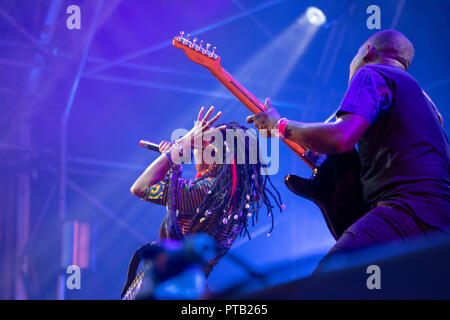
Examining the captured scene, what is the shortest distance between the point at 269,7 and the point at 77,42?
2.58 metres

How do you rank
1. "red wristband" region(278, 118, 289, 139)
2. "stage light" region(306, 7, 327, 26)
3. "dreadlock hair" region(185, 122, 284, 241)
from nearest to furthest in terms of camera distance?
"red wristband" region(278, 118, 289, 139) → "dreadlock hair" region(185, 122, 284, 241) → "stage light" region(306, 7, 327, 26)

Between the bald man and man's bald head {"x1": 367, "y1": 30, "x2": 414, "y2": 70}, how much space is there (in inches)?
6.5

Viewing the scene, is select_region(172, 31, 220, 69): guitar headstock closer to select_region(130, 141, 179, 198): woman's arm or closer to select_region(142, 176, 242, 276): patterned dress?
select_region(130, 141, 179, 198): woman's arm

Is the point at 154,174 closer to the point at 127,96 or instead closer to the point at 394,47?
the point at 394,47

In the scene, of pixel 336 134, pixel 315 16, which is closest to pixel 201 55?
pixel 336 134

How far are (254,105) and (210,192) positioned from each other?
583 millimetres

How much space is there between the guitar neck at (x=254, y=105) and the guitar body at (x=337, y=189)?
17 centimetres

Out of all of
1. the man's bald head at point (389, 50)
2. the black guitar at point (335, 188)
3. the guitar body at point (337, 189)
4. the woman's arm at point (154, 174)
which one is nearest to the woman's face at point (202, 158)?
the woman's arm at point (154, 174)

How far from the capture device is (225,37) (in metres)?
6.54

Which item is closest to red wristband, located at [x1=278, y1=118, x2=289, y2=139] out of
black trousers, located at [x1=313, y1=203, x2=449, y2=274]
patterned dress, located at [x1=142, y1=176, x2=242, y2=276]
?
black trousers, located at [x1=313, y1=203, x2=449, y2=274]

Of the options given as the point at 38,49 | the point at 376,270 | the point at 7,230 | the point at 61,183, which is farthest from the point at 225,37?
the point at 376,270

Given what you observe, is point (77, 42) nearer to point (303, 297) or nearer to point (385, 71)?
point (385, 71)

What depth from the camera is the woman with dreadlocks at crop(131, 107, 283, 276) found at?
2701mm
